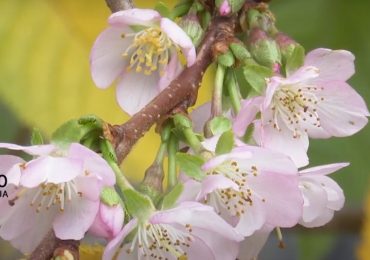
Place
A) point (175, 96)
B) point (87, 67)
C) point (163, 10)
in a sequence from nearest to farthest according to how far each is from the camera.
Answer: point (175, 96)
point (163, 10)
point (87, 67)

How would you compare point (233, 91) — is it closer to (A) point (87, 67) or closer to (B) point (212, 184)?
(B) point (212, 184)

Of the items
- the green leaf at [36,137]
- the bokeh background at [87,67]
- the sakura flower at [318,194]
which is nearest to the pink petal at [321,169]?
the sakura flower at [318,194]

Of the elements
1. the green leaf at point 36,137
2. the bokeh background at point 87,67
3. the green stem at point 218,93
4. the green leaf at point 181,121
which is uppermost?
the green leaf at point 36,137

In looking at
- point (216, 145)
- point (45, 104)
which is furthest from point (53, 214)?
point (45, 104)

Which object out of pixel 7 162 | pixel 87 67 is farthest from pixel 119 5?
pixel 87 67

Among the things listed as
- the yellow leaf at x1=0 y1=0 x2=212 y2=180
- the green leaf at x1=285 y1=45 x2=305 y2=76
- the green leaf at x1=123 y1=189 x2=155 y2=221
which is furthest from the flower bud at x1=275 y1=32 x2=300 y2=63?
the yellow leaf at x1=0 y1=0 x2=212 y2=180

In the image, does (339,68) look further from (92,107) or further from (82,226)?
(92,107)

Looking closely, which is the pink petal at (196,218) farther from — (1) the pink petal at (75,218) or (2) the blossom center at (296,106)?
(2) the blossom center at (296,106)

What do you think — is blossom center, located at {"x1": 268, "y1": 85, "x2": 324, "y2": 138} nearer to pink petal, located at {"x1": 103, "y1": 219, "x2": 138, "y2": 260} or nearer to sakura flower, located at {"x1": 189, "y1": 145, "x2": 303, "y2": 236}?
sakura flower, located at {"x1": 189, "y1": 145, "x2": 303, "y2": 236}
